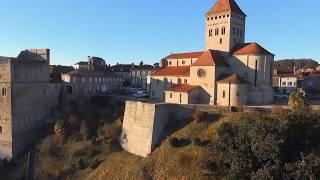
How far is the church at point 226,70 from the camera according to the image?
142 feet

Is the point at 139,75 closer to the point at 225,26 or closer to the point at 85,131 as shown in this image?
the point at 225,26

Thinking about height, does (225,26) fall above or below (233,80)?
above

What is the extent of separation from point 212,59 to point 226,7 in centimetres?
832

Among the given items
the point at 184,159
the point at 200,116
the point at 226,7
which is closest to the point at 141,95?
the point at 226,7

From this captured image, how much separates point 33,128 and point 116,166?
47.4ft

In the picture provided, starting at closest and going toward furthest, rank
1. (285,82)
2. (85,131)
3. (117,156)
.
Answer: (117,156), (85,131), (285,82)

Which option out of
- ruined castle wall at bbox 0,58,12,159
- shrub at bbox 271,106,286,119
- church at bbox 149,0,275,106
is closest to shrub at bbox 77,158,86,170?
ruined castle wall at bbox 0,58,12,159

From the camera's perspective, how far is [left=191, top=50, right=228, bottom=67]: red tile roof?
45.1 meters

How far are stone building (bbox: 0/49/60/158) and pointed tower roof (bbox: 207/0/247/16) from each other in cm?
2222

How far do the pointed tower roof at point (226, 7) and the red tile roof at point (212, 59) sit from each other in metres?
6.06

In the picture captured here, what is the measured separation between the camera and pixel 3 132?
147 ft

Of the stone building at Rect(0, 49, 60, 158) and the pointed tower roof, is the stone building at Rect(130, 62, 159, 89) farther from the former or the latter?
the stone building at Rect(0, 49, 60, 158)

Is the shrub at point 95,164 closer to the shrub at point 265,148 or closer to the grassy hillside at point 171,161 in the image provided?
the grassy hillside at point 171,161

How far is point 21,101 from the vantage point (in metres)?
45.2
